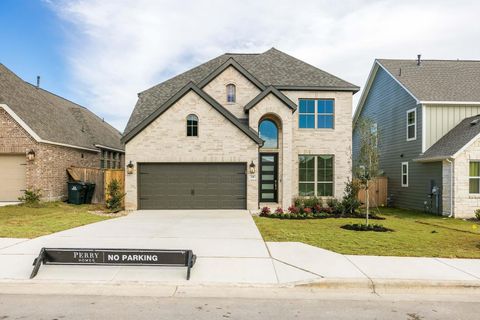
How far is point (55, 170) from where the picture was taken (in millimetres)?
18938

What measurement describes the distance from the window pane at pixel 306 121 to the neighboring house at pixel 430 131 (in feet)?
11.7

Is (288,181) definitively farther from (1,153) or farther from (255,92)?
(1,153)

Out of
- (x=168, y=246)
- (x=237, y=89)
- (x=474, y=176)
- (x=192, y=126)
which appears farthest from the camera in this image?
(x=237, y=89)

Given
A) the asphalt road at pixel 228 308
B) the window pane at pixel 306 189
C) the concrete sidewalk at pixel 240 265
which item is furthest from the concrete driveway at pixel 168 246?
the window pane at pixel 306 189

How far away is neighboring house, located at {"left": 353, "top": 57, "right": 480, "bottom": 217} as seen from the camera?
15.3 meters

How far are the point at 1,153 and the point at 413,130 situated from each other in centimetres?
2260

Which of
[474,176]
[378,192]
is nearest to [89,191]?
[378,192]

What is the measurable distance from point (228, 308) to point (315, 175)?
44.7ft

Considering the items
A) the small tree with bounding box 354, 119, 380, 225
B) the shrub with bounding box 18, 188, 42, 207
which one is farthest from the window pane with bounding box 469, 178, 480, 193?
the shrub with bounding box 18, 188, 42, 207

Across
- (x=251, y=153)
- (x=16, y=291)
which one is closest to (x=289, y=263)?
(x=16, y=291)

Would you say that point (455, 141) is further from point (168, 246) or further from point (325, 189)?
point (168, 246)

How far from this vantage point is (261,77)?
1886cm

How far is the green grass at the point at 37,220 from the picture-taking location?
10.2 metres

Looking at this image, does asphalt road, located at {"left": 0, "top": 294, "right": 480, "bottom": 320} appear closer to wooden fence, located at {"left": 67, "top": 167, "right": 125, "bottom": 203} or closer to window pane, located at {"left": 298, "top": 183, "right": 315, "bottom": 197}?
window pane, located at {"left": 298, "top": 183, "right": 315, "bottom": 197}
